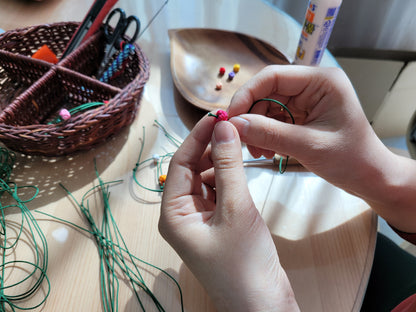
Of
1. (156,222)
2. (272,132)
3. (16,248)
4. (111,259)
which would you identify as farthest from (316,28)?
(16,248)

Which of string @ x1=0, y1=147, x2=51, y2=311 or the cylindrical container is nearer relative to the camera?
string @ x1=0, y1=147, x2=51, y2=311

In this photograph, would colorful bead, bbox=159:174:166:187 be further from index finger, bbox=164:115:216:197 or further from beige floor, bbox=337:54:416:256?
beige floor, bbox=337:54:416:256

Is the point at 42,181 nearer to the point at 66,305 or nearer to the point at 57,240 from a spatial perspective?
the point at 57,240

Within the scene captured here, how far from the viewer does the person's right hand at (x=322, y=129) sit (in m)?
0.55

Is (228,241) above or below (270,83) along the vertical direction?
below

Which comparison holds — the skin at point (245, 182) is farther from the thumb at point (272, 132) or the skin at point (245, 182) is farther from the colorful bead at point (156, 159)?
the colorful bead at point (156, 159)

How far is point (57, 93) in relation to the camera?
0.79 meters

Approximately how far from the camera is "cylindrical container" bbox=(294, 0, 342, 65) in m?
0.72

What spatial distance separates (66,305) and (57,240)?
127 mm

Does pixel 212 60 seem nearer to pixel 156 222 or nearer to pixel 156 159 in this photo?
pixel 156 159

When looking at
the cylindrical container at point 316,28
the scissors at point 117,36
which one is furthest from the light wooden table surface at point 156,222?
the cylindrical container at point 316,28

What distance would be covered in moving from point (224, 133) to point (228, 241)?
17 centimetres

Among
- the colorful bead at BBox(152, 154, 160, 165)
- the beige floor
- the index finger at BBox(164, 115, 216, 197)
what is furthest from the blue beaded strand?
the beige floor

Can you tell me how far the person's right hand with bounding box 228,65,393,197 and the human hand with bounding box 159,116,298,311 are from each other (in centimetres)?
9
